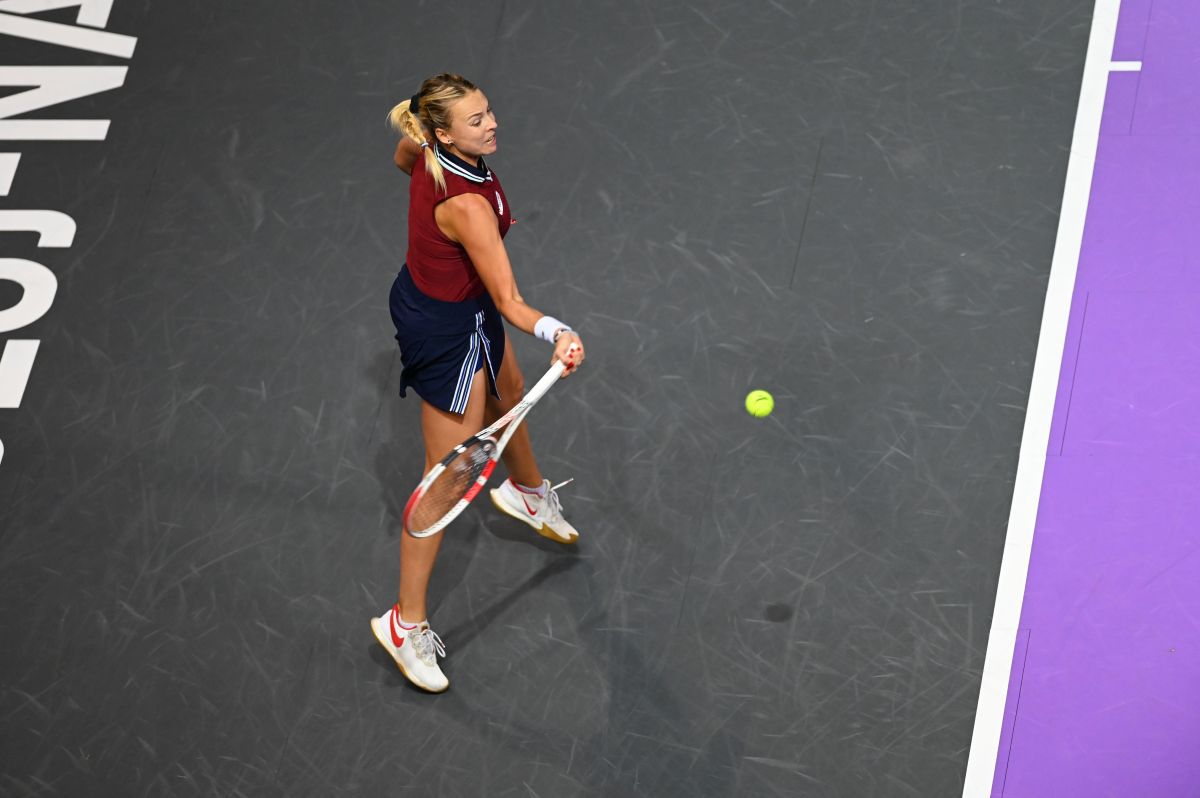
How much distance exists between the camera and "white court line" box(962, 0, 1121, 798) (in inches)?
169

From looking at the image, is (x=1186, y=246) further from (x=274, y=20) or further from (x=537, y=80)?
(x=274, y=20)

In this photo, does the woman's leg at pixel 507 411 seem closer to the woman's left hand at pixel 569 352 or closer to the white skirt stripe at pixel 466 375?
the white skirt stripe at pixel 466 375

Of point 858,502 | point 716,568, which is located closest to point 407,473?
point 716,568

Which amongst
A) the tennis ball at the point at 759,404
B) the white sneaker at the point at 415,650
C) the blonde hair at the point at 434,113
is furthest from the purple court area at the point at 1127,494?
the blonde hair at the point at 434,113

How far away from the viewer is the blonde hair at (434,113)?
11.9 ft

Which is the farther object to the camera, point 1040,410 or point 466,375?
point 1040,410

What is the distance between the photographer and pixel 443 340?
4.07 metres

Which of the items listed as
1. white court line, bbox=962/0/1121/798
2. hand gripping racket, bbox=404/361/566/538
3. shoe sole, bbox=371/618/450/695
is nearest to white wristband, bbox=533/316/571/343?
hand gripping racket, bbox=404/361/566/538

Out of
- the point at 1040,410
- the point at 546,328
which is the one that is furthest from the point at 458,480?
the point at 1040,410

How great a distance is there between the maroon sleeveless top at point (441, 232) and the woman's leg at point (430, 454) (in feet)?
1.03

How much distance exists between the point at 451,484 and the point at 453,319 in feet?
1.64

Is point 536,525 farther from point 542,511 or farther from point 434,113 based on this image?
point 434,113

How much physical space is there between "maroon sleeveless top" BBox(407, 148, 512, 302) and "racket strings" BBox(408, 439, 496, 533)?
1.52 ft

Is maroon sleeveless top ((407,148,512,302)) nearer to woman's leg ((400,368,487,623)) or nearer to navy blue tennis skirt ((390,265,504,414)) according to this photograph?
navy blue tennis skirt ((390,265,504,414))
